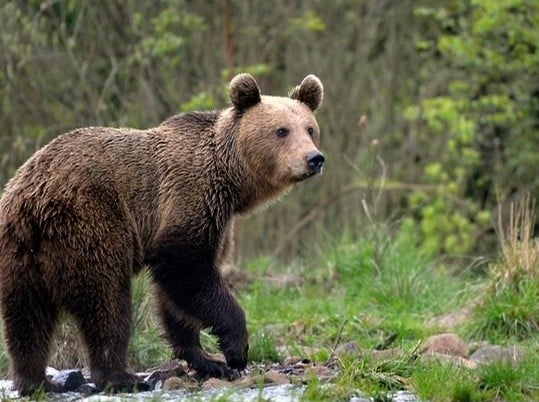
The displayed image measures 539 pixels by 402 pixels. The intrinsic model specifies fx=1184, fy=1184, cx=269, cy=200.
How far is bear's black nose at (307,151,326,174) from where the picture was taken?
311 inches

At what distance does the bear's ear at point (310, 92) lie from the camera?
8.47 metres

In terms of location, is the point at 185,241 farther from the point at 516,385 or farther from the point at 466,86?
the point at 466,86

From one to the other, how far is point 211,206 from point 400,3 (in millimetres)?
10137

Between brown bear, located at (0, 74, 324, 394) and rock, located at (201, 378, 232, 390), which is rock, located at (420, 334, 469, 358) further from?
rock, located at (201, 378, 232, 390)

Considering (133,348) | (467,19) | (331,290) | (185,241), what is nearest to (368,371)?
(185,241)

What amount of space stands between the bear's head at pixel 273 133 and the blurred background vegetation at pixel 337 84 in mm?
5749

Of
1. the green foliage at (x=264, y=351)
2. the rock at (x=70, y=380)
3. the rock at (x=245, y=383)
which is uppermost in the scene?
the rock at (x=245, y=383)

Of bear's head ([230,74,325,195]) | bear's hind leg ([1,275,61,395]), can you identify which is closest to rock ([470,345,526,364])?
bear's head ([230,74,325,195])

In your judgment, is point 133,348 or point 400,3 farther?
point 400,3

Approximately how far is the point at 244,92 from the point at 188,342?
178 centimetres

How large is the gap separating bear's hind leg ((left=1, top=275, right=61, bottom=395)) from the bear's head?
180 centimetres

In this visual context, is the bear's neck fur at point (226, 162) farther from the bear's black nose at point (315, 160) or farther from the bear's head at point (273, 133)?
the bear's black nose at point (315, 160)

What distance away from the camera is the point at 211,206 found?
7.92 meters

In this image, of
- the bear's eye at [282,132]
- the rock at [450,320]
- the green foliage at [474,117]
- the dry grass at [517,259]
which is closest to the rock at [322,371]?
the bear's eye at [282,132]
